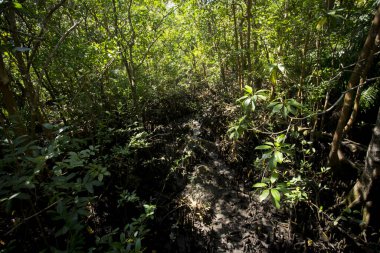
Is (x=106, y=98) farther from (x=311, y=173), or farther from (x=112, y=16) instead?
(x=311, y=173)

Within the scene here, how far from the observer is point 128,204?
3248 mm

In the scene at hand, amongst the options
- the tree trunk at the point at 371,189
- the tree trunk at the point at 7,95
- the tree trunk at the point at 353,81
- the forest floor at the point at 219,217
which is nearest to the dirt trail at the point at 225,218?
the forest floor at the point at 219,217

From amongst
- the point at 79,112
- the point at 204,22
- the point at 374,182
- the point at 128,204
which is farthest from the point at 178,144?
the point at 204,22

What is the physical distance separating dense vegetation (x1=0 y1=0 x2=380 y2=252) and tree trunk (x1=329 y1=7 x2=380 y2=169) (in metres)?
0.02

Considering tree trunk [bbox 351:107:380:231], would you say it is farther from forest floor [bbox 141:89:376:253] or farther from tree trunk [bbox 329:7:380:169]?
tree trunk [bbox 329:7:380:169]

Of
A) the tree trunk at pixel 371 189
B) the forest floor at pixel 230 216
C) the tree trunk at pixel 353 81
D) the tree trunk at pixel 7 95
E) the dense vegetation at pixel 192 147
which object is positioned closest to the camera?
the dense vegetation at pixel 192 147

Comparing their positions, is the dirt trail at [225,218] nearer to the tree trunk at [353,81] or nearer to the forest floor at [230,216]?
the forest floor at [230,216]

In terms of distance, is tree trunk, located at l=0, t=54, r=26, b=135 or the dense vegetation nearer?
the dense vegetation

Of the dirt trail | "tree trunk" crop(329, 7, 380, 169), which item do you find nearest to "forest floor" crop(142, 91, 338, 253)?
the dirt trail

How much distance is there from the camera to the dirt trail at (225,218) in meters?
2.76

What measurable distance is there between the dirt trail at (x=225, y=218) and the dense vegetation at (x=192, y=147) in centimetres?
2

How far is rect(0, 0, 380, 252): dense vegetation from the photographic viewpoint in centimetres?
163

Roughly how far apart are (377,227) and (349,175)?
0.85 m

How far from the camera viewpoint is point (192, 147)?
4.52m
